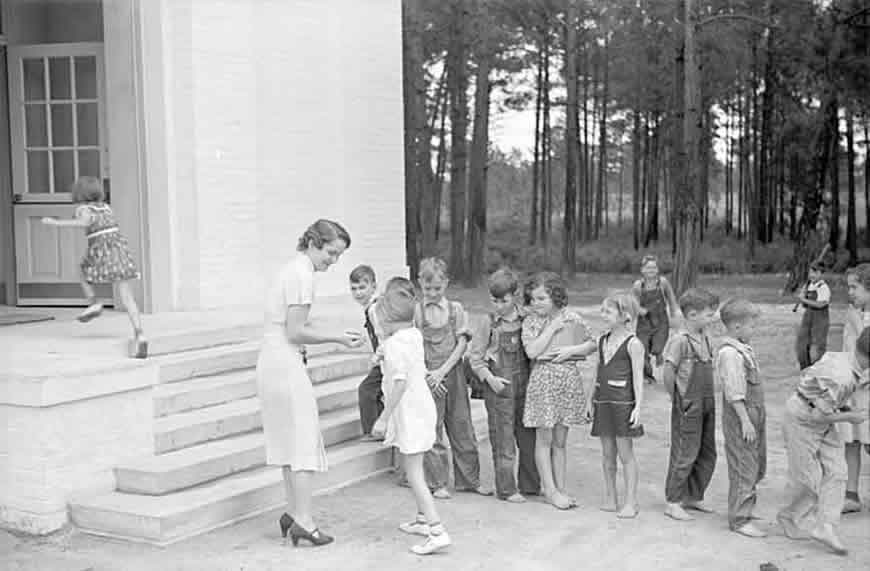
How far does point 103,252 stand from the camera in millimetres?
7395

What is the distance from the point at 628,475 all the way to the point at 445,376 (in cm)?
128

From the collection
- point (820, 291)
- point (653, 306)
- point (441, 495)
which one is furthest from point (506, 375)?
point (820, 291)

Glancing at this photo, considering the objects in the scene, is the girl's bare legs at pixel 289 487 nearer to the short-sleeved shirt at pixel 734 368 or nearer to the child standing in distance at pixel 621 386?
the child standing in distance at pixel 621 386

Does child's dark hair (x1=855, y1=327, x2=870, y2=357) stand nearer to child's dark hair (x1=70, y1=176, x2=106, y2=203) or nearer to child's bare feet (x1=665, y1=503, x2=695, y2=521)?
child's bare feet (x1=665, y1=503, x2=695, y2=521)

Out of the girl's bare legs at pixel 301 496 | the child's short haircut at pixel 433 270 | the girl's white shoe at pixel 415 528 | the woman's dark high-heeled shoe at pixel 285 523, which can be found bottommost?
the girl's white shoe at pixel 415 528

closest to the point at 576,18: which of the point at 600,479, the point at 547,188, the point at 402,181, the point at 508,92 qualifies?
the point at 508,92

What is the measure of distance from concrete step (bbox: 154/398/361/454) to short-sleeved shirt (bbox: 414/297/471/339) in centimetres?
121

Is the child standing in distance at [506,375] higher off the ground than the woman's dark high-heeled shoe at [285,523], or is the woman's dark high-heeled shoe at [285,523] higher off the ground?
the child standing in distance at [506,375]

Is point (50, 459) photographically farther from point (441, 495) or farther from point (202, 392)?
point (441, 495)

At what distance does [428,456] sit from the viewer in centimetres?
673

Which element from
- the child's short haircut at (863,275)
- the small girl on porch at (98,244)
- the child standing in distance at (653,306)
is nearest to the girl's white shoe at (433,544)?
the small girl on porch at (98,244)

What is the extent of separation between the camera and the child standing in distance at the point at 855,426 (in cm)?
618

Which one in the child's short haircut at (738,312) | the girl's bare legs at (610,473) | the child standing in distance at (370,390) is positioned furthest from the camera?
the child standing in distance at (370,390)

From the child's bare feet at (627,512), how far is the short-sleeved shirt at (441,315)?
1417 millimetres
